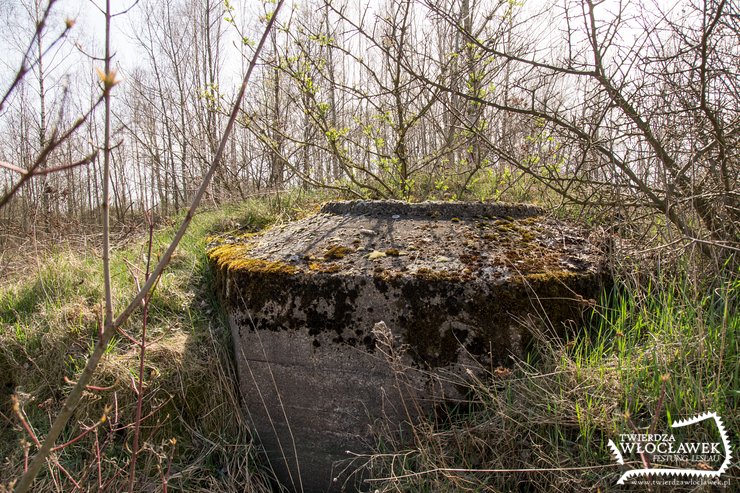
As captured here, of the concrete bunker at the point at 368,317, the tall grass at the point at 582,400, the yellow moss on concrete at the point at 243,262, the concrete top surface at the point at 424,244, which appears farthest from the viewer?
the yellow moss on concrete at the point at 243,262

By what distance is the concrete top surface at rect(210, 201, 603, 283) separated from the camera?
2107 millimetres

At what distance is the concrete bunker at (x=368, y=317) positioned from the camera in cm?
199

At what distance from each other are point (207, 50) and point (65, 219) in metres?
5.64

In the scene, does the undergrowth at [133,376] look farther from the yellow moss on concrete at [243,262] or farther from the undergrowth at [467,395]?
the yellow moss on concrete at [243,262]

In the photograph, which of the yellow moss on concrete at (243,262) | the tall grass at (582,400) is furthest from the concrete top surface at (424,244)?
the tall grass at (582,400)

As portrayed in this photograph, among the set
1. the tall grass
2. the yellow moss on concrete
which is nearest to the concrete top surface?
the yellow moss on concrete

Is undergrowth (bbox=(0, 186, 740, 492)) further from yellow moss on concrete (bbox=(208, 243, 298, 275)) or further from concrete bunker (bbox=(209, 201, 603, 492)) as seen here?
yellow moss on concrete (bbox=(208, 243, 298, 275))

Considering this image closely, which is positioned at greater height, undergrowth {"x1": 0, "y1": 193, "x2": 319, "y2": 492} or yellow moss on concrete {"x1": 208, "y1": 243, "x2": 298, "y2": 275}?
yellow moss on concrete {"x1": 208, "y1": 243, "x2": 298, "y2": 275}

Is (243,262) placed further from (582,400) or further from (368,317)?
(582,400)

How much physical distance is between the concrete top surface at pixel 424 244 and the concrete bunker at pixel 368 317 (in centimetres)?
1

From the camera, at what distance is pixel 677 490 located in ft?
4.79

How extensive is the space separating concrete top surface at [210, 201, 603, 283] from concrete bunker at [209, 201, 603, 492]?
0.01 metres

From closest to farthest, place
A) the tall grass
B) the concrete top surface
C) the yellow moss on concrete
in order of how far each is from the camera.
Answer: the tall grass, the concrete top surface, the yellow moss on concrete

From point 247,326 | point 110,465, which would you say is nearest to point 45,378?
point 110,465
